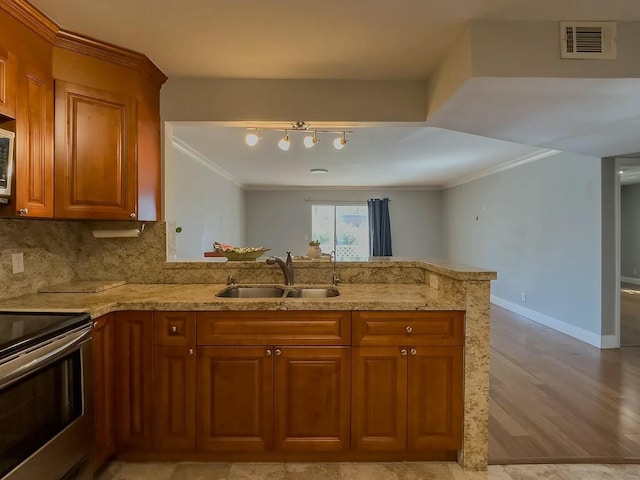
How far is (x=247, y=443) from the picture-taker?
2.03 m

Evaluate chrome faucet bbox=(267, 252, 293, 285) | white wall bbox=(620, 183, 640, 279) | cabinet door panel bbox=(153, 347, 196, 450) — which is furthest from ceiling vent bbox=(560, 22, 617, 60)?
white wall bbox=(620, 183, 640, 279)

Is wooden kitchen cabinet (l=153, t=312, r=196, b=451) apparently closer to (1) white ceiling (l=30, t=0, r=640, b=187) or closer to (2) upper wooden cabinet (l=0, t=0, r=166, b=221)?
(2) upper wooden cabinet (l=0, t=0, r=166, b=221)

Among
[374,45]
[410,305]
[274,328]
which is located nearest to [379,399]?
[410,305]

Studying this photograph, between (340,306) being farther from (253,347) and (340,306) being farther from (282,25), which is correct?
(282,25)

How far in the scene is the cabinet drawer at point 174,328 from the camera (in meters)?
2.01

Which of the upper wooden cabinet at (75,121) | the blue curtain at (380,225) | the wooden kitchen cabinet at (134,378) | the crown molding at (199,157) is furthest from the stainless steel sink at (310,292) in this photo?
the blue curtain at (380,225)

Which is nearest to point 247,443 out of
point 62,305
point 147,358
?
point 147,358

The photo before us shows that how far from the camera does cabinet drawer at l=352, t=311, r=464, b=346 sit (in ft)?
6.59

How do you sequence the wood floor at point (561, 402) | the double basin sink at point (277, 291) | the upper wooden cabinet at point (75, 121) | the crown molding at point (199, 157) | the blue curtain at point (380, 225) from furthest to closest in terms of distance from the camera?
the blue curtain at point (380, 225)
the crown molding at point (199, 157)
the double basin sink at point (277, 291)
the wood floor at point (561, 402)
the upper wooden cabinet at point (75, 121)

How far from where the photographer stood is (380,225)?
8781mm

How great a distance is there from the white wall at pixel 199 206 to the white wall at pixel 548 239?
4.16 meters

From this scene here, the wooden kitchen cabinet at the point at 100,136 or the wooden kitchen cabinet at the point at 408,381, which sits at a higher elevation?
the wooden kitchen cabinet at the point at 100,136

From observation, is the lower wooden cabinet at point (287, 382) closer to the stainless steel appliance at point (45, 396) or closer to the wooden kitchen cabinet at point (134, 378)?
the wooden kitchen cabinet at point (134, 378)

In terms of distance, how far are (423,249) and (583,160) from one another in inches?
198
